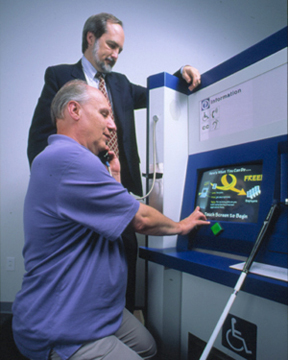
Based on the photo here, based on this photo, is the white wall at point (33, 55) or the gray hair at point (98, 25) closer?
the gray hair at point (98, 25)

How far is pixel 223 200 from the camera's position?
0.95 meters

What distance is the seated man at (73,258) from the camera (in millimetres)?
731

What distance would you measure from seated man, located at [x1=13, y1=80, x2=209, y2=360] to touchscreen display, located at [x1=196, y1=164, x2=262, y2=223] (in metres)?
0.26

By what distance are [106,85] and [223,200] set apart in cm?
112

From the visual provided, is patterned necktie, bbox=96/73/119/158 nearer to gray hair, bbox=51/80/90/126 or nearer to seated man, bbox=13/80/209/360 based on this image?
gray hair, bbox=51/80/90/126

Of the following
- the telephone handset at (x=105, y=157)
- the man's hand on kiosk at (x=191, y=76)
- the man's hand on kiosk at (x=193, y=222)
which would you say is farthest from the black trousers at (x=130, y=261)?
the man's hand on kiosk at (x=191, y=76)

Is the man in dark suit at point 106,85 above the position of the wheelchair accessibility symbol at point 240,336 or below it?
above

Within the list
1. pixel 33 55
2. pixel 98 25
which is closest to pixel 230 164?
pixel 98 25

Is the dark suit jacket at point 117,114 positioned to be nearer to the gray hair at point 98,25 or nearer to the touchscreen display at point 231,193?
the gray hair at point 98,25

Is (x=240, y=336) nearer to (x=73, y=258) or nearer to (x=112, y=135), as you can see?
(x=73, y=258)

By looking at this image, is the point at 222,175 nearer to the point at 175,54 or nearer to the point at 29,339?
the point at 29,339

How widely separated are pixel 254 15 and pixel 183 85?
176 centimetres

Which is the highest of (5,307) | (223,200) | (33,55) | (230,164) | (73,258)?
(33,55)

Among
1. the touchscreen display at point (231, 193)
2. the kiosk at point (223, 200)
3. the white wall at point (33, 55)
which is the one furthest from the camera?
the white wall at point (33, 55)
